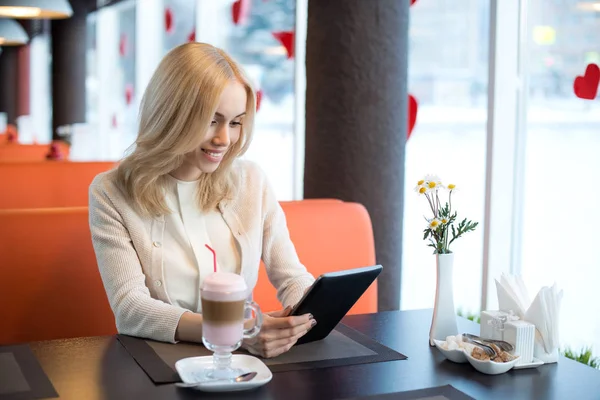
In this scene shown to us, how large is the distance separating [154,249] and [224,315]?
0.59m

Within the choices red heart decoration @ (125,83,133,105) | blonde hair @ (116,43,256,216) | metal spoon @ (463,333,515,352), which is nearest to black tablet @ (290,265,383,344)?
metal spoon @ (463,333,515,352)

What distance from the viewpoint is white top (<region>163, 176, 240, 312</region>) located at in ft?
6.78

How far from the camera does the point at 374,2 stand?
3123mm

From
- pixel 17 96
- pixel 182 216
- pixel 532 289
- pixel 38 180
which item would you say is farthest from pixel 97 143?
pixel 182 216

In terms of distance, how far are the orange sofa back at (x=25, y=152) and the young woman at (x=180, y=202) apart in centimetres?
392

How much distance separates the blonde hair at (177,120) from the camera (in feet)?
6.50

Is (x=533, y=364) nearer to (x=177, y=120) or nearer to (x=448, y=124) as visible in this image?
(x=177, y=120)

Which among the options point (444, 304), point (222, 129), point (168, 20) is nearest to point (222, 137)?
point (222, 129)

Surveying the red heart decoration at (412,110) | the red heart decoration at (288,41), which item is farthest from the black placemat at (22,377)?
the red heart decoration at (288,41)

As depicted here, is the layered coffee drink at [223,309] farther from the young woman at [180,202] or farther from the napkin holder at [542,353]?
the napkin holder at [542,353]

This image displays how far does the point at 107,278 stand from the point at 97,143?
27.8ft

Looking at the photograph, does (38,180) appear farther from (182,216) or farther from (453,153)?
(453,153)

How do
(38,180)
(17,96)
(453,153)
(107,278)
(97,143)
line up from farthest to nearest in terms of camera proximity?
(17,96) → (97,143) → (453,153) → (38,180) → (107,278)

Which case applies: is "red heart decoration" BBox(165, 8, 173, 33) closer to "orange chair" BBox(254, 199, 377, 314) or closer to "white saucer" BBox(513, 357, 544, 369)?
"orange chair" BBox(254, 199, 377, 314)
